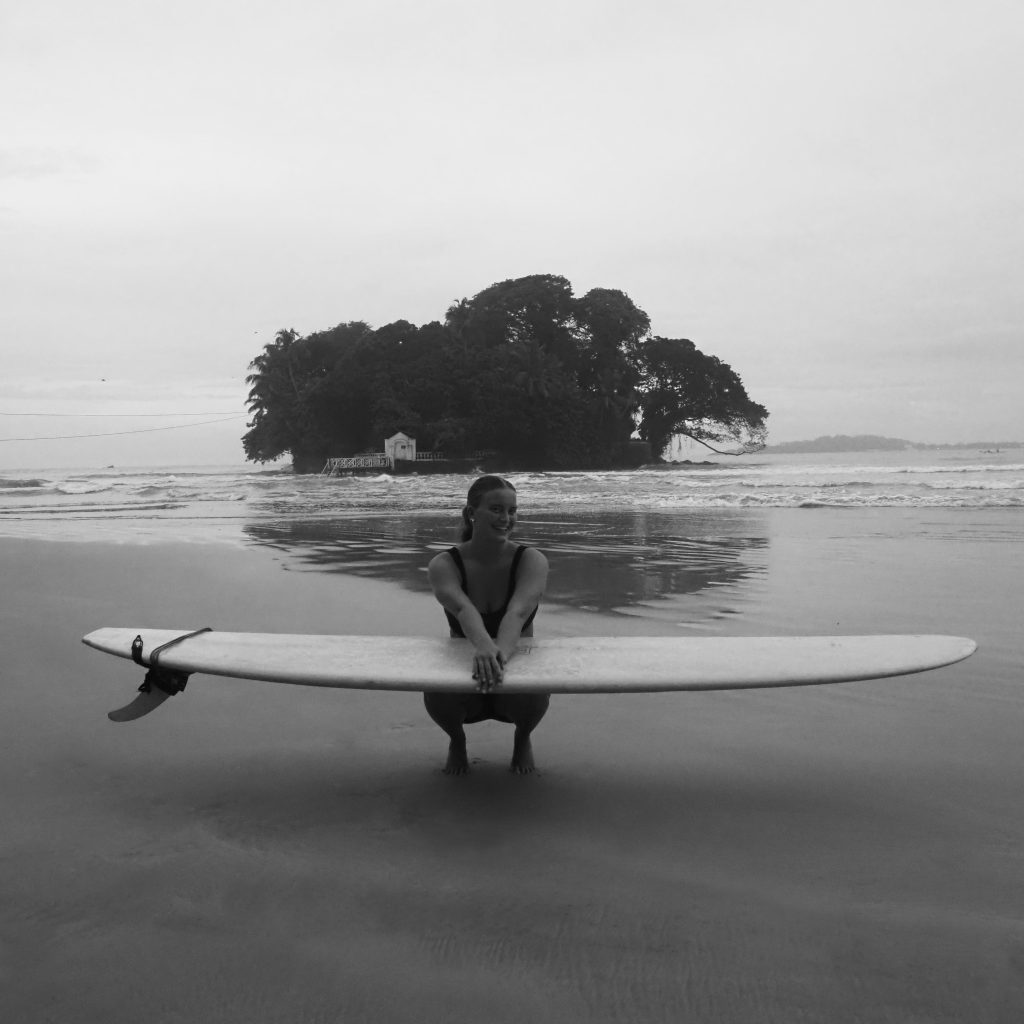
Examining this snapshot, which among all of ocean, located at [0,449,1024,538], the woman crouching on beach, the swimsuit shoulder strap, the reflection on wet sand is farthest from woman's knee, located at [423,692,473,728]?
ocean, located at [0,449,1024,538]

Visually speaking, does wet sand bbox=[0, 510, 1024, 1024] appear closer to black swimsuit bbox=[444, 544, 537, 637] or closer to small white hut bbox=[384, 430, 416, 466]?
black swimsuit bbox=[444, 544, 537, 637]

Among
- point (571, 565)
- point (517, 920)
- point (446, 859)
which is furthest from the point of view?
point (571, 565)

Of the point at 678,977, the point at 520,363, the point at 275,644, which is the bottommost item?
the point at 678,977

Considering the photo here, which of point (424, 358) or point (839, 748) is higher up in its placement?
point (424, 358)

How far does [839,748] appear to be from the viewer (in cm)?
258

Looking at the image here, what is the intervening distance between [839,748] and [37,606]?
4363 millimetres

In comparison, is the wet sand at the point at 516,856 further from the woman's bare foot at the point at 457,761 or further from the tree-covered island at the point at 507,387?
the tree-covered island at the point at 507,387

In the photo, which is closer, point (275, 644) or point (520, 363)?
point (275, 644)

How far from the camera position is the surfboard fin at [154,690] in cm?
236

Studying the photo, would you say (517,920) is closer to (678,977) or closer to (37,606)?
(678,977)

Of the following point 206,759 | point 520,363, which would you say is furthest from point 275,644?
point 520,363

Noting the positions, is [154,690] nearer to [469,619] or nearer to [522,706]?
[469,619]

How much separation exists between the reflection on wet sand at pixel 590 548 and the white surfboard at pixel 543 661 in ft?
8.22

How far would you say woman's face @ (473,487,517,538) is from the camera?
242cm
